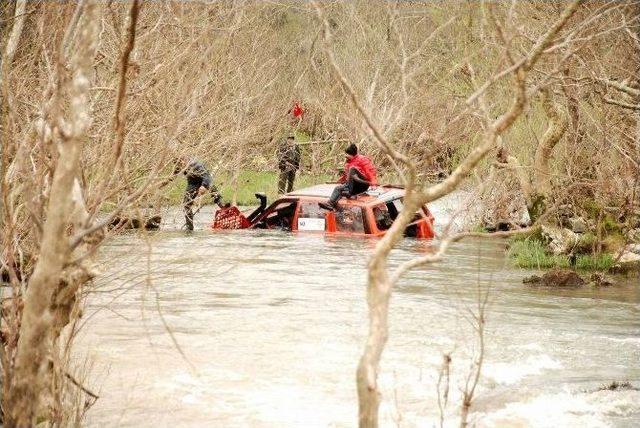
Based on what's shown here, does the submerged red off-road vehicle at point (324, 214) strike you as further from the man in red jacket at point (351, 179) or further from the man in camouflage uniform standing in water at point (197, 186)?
the man in camouflage uniform standing in water at point (197, 186)

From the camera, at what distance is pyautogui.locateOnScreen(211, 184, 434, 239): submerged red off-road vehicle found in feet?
64.0

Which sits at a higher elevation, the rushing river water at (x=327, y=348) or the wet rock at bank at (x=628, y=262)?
the wet rock at bank at (x=628, y=262)

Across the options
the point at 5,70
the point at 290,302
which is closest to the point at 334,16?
the point at 290,302

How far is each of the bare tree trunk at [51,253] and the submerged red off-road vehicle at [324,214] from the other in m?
14.9

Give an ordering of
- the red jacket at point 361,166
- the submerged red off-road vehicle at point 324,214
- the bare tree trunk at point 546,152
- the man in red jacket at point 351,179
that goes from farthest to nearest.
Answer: the submerged red off-road vehicle at point 324,214
the red jacket at point 361,166
the man in red jacket at point 351,179
the bare tree trunk at point 546,152

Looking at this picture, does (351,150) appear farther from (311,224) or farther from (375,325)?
(375,325)

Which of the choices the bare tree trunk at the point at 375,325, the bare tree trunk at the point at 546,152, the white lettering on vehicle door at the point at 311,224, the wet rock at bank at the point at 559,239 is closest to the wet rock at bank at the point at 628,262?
the wet rock at bank at the point at 559,239

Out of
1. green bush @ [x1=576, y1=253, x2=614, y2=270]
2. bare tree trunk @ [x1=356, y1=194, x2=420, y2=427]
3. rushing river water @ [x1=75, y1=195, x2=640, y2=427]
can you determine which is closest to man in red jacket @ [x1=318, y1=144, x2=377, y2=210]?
rushing river water @ [x1=75, y1=195, x2=640, y2=427]

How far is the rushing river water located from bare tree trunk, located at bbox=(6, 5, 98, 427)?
85 cm

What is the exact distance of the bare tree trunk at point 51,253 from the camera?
4133 millimetres

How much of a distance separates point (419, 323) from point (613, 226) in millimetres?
6107

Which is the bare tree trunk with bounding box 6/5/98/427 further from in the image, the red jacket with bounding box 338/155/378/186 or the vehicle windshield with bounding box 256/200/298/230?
the vehicle windshield with bounding box 256/200/298/230

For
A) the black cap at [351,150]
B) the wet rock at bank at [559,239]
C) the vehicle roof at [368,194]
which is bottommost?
the wet rock at bank at [559,239]

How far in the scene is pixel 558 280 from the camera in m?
15.4
